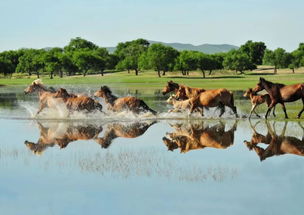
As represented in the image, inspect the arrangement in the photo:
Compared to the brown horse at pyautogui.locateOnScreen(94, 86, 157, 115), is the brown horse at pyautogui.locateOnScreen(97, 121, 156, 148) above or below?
below

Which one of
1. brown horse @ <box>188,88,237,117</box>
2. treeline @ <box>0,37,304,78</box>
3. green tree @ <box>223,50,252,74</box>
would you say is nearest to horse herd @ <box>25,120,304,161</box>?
brown horse @ <box>188,88,237,117</box>

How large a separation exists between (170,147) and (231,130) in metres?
4.44

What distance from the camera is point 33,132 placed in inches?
826

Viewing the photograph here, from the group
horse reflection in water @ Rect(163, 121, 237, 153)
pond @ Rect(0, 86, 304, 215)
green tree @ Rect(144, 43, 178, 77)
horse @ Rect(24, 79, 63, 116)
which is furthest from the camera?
green tree @ Rect(144, 43, 178, 77)

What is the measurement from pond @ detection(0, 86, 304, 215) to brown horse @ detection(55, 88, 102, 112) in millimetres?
2581

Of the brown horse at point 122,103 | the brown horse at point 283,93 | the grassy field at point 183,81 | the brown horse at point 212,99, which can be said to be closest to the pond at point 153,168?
the brown horse at point 283,93

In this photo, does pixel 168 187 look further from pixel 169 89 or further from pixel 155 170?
pixel 169 89

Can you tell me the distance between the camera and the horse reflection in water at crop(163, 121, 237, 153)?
17.2m

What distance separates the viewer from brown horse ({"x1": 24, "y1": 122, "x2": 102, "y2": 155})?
17.6m

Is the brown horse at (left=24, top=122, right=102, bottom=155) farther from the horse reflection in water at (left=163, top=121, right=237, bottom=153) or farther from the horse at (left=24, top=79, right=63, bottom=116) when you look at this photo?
the horse reflection in water at (left=163, top=121, right=237, bottom=153)

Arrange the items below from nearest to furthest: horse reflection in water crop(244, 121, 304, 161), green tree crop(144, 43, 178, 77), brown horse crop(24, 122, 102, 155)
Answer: horse reflection in water crop(244, 121, 304, 161) → brown horse crop(24, 122, 102, 155) → green tree crop(144, 43, 178, 77)

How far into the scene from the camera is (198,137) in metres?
19.0

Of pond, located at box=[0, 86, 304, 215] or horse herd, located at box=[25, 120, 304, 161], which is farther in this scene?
horse herd, located at box=[25, 120, 304, 161]

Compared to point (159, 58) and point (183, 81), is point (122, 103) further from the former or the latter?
point (159, 58)
